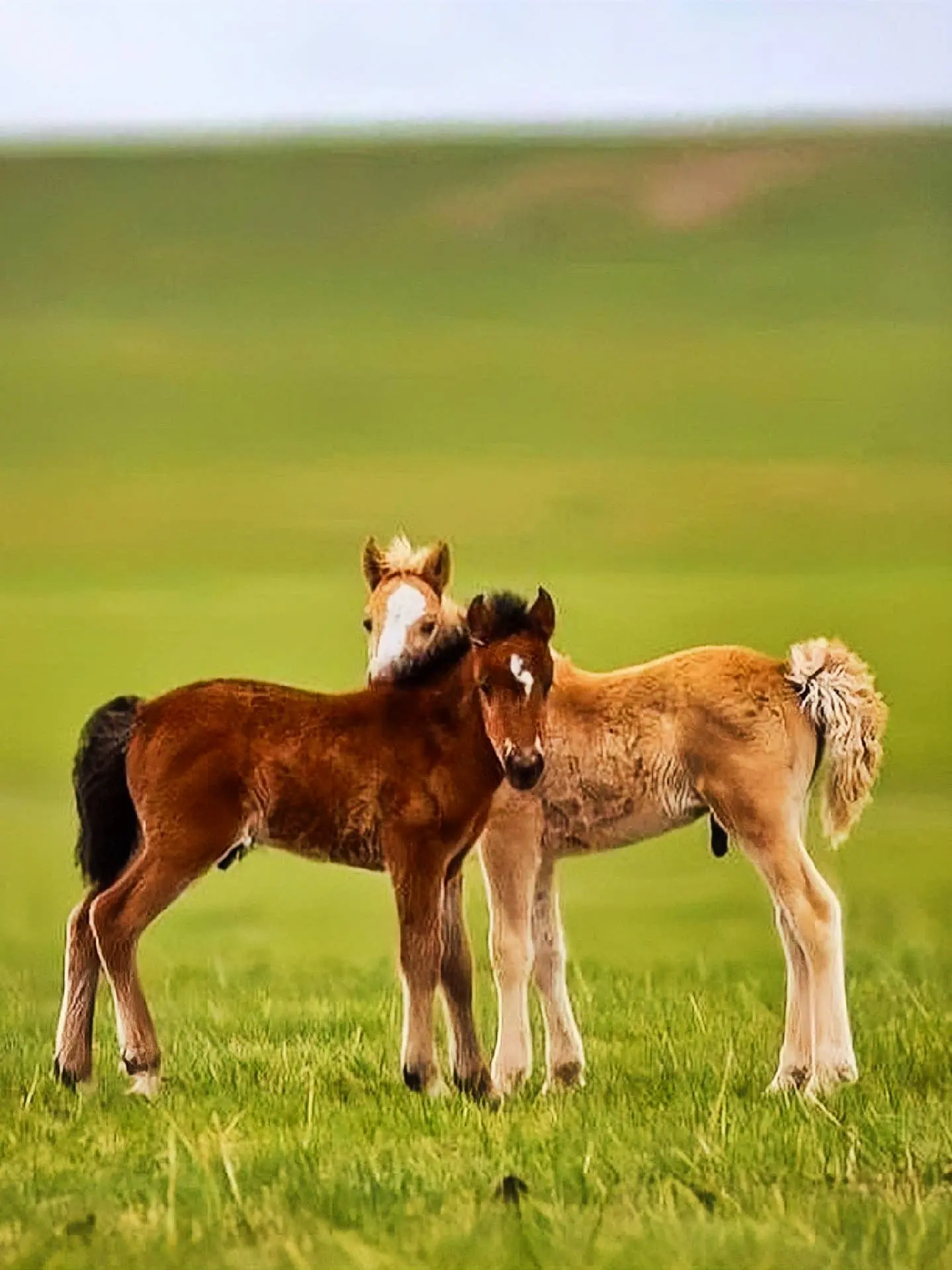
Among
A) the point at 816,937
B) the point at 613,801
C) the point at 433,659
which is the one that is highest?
the point at 433,659

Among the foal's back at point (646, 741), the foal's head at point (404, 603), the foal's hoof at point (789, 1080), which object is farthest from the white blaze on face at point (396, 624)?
the foal's hoof at point (789, 1080)

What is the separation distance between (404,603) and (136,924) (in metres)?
0.31

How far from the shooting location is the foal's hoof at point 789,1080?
4.37 feet

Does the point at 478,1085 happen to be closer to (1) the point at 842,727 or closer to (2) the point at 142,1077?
(2) the point at 142,1077

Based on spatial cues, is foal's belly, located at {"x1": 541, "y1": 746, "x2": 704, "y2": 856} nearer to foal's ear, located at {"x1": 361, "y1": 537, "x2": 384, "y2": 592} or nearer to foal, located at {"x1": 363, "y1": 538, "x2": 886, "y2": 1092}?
foal, located at {"x1": 363, "y1": 538, "x2": 886, "y2": 1092}

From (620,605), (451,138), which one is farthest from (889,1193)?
(451,138)

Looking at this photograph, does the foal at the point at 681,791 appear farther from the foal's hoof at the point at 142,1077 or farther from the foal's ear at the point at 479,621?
the foal's hoof at the point at 142,1077

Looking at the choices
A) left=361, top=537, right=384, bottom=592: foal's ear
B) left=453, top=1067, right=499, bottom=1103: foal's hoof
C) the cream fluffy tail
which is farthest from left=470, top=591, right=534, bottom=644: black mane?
left=453, top=1067, right=499, bottom=1103: foal's hoof

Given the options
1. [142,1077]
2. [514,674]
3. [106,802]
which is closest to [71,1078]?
[142,1077]

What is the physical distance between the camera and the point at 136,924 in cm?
133

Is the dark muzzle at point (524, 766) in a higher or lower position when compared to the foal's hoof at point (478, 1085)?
higher

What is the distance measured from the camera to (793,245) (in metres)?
1.48

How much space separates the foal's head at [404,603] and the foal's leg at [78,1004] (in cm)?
29

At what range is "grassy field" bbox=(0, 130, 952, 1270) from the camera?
1.36 m
